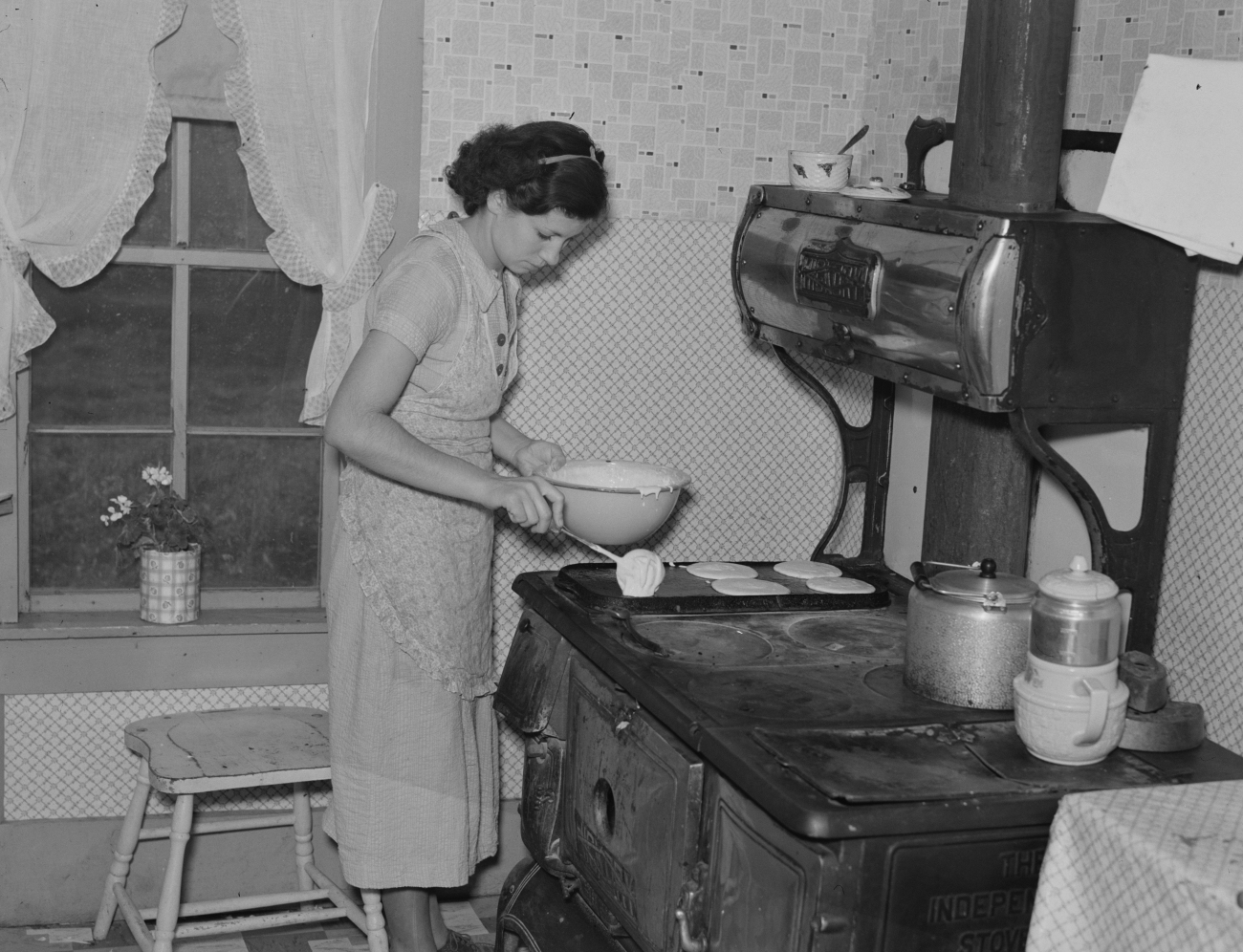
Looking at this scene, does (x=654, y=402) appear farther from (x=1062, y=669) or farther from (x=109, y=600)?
(x=1062, y=669)

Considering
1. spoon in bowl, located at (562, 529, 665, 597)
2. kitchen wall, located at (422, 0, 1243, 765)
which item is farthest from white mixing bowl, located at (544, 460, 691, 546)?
kitchen wall, located at (422, 0, 1243, 765)

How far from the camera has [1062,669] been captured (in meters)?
1.87

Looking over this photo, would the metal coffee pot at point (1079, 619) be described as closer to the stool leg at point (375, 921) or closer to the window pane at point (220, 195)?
the stool leg at point (375, 921)

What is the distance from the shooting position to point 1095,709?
6.12 ft

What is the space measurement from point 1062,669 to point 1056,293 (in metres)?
0.57

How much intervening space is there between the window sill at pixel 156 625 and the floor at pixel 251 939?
0.66 m

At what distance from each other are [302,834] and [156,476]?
33.2 inches

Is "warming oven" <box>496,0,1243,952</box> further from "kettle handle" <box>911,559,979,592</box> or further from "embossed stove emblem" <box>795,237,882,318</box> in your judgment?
"kettle handle" <box>911,559,979,592</box>

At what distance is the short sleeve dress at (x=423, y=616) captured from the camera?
2.65 meters

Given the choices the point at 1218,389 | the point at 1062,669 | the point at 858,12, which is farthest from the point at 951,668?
the point at 858,12

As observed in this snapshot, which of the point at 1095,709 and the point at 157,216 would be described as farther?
the point at 157,216

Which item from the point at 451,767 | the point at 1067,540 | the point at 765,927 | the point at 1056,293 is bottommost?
the point at 451,767

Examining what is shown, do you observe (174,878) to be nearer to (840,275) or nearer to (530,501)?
(530,501)

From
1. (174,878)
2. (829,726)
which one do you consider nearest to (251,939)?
(174,878)
